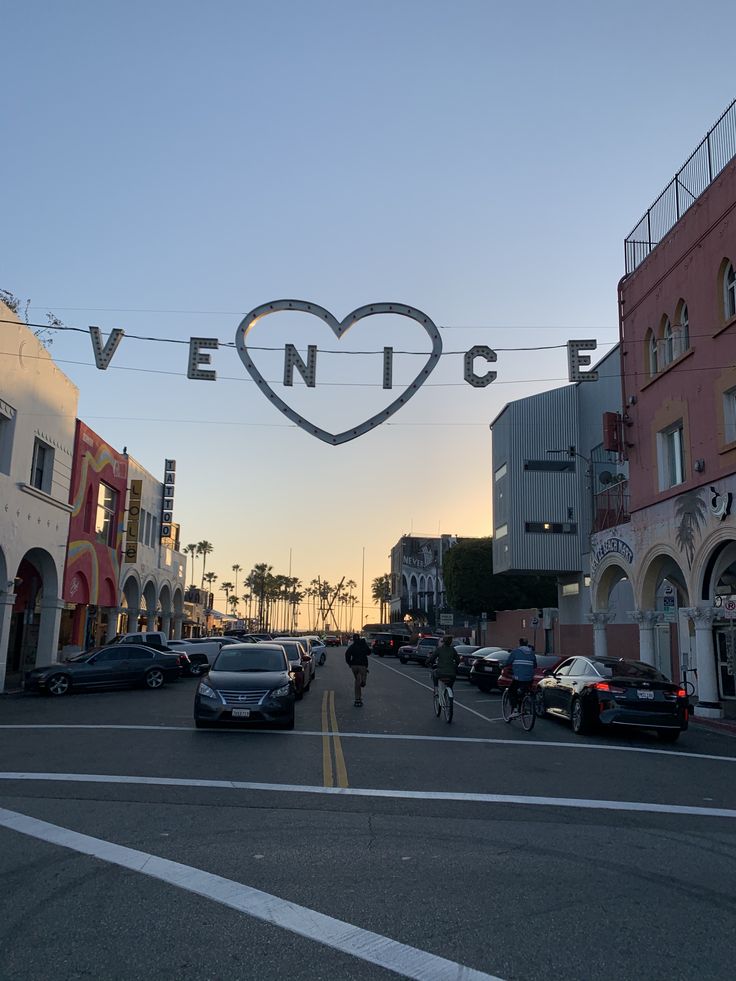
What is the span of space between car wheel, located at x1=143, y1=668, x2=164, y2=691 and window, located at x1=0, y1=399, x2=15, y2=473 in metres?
7.42

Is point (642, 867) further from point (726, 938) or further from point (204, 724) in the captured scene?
point (204, 724)

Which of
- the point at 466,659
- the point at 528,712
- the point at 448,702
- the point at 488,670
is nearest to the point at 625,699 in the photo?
the point at 528,712

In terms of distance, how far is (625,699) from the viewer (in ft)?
47.5

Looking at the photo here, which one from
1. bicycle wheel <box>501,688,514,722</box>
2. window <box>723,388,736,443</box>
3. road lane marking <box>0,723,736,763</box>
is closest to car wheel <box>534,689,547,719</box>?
bicycle wheel <box>501,688,514,722</box>

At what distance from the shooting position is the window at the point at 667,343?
22.5 metres

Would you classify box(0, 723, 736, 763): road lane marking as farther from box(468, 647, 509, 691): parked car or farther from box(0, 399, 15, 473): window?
box(0, 399, 15, 473): window

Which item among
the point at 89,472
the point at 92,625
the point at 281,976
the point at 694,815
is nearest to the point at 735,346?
the point at 694,815

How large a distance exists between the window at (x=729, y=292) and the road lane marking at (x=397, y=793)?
13.8 metres

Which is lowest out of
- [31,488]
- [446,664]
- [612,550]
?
[446,664]

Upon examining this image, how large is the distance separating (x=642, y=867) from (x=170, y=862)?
145 inches

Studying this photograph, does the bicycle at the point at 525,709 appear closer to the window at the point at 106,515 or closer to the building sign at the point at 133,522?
the window at the point at 106,515

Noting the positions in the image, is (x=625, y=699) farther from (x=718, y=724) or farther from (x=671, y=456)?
(x=671, y=456)

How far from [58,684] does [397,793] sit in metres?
16.7

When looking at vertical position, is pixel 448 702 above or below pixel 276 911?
above
